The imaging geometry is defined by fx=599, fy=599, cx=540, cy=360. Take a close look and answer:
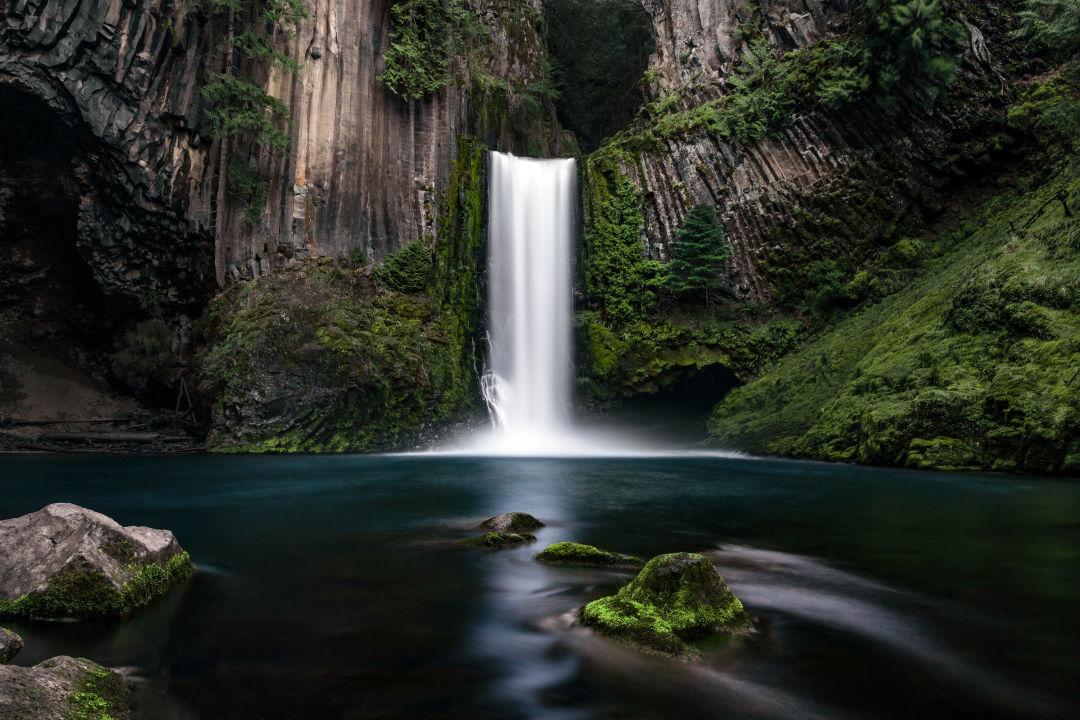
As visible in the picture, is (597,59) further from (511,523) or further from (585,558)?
(585,558)

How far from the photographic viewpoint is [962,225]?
879 inches

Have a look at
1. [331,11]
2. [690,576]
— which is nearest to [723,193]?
[331,11]

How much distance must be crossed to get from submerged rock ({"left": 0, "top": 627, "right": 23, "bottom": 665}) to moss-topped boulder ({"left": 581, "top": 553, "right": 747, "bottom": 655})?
308 cm

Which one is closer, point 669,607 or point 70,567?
point 669,607

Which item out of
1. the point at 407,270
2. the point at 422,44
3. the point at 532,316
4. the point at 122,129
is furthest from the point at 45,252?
the point at 532,316

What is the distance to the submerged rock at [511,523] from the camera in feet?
22.5

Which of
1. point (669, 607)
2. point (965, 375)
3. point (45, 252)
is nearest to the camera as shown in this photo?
point (669, 607)

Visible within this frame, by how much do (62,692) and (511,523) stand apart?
480 centimetres

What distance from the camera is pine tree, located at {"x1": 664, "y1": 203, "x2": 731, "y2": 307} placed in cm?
2361

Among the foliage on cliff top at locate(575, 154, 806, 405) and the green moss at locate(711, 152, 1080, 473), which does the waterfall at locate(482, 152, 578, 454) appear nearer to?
the foliage on cliff top at locate(575, 154, 806, 405)

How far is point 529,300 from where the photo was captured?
2431cm

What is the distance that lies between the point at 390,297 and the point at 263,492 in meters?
13.5

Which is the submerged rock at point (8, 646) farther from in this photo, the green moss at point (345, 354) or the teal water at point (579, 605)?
the green moss at point (345, 354)

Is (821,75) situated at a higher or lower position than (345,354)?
higher
